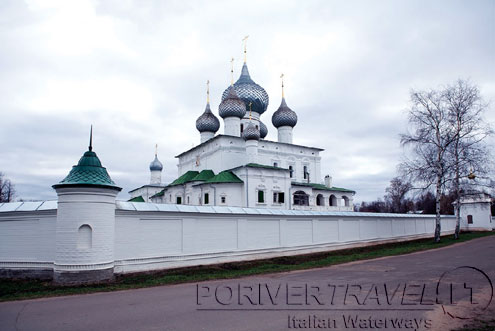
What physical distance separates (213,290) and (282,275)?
3.34 meters

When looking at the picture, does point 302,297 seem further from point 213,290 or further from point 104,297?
point 104,297

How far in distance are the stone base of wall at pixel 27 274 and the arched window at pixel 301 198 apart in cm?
2474

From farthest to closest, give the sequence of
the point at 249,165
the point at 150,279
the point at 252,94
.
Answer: the point at 252,94
the point at 249,165
the point at 150,279

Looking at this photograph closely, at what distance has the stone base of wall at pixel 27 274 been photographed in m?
11.4

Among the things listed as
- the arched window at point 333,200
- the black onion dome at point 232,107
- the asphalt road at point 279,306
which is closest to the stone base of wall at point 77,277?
the asphalt road at point 279,306

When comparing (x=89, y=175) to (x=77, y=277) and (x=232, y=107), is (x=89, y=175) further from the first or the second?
(x=232, y=107)

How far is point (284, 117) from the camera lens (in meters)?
37.3

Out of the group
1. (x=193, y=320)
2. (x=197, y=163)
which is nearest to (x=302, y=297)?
(x=193, y=320)

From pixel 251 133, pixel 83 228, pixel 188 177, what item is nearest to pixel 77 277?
pixel 83 228

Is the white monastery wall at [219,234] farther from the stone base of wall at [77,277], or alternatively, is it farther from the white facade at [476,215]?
the white facade at [476,215]

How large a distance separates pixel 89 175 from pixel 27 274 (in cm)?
399

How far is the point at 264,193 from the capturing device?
30.1m

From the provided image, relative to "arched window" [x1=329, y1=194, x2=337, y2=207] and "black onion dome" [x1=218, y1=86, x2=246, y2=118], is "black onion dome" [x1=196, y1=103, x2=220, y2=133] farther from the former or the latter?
"arched window" [x1=329, y1=194, x2=337, y2=207]

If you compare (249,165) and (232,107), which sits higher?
(232,107)
